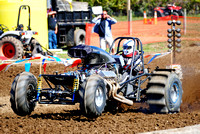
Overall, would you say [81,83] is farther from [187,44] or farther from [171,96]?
[187,44]

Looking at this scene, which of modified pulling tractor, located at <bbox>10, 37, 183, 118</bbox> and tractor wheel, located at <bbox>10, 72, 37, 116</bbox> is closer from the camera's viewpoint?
modified pulling tractor, located at <bbox>10, 37, 183, 118</bbox>

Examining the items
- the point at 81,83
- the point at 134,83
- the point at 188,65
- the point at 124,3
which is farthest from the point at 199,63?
the point at 124,3

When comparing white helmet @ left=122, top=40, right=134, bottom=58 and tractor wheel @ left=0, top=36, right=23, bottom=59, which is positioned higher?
white helmet @ left=122, top=40, right=134, bottom=58

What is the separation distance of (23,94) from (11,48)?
8.54 meters

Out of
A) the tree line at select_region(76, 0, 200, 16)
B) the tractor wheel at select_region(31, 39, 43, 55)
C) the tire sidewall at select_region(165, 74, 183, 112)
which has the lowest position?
the tire sidewall at select_region(165, 74, 183, 112)

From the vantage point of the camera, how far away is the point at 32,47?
50.4 ft

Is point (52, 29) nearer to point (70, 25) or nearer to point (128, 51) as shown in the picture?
point (70, 25)

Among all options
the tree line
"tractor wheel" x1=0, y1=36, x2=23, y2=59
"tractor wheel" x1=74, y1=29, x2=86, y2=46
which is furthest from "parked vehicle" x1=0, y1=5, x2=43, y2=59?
the tree line

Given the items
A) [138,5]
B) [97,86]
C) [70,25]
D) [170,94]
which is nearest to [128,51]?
[170,94]

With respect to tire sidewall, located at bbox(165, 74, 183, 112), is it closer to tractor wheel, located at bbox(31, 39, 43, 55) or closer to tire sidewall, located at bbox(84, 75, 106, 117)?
tire sidewall, located at bbox(84, 75, 106, 117)

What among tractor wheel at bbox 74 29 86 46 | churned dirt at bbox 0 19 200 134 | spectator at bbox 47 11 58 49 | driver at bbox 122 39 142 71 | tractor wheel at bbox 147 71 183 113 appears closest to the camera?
churned dirt at bbox 0 19 200 134

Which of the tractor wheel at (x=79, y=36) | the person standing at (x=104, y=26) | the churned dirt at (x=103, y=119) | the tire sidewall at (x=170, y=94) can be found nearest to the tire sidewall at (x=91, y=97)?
the churned dirt at (x=103, y=119)

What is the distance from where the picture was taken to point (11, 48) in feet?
49.5

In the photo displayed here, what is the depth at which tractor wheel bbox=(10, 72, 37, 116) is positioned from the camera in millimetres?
6844
